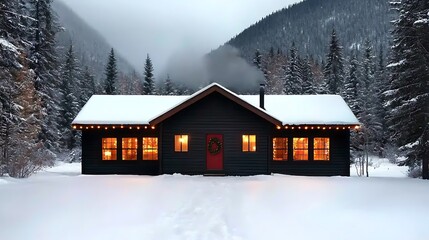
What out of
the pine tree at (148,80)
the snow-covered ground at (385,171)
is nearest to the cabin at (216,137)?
the snow-covered ground at (385,171)

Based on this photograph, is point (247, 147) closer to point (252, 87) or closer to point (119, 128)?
point (119, 128)

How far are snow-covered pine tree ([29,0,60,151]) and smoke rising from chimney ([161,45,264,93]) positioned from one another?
115 ft

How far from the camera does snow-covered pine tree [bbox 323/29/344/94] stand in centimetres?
4378

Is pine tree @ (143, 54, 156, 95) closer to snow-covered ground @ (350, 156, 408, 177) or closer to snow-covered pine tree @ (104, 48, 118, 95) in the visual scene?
snow-covered pine tree @ (104, 48, 118, 95)

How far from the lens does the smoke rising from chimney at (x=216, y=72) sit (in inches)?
2749

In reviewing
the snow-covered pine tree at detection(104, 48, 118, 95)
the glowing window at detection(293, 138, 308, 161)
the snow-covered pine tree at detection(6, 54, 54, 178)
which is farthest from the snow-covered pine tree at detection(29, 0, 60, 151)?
the glowing window at detection(293, 138, 308, 161)

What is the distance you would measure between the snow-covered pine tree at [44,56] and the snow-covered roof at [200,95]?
1069cm

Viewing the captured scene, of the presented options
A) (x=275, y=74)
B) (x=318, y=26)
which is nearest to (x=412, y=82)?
(x=275, y=74)

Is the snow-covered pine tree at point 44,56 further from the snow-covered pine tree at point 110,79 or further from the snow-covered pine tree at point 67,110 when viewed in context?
the snow-covered pine tree at point 110,79

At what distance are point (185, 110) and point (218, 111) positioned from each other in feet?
5.84

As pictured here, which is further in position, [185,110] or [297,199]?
[185,110]

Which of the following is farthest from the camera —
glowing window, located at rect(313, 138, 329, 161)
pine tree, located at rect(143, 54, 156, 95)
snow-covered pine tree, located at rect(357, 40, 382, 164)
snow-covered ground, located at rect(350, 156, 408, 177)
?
pine tree, located at rect(143, 54, 156, 95)

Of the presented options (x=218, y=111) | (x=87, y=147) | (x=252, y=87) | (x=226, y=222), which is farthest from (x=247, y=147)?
(x=252, y=87)

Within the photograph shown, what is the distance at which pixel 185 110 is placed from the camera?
21672mm
